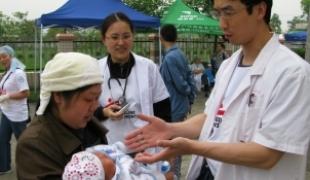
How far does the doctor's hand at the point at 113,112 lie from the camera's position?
11.8 feet

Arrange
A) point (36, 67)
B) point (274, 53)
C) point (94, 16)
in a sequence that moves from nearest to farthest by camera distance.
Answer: point (274, 53) → point (94, 16) → point (36, 67)

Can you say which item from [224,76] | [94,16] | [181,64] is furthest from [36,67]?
[224,76]

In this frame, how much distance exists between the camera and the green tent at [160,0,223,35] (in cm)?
1411

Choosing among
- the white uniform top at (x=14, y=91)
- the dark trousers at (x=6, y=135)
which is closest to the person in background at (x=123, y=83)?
the white uniform top at (x=14, y=91)

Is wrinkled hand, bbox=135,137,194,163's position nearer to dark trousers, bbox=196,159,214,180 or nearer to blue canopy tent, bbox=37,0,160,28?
dark trousers, bbox=196,159,214,180

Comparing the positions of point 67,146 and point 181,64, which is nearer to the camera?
point 67,146

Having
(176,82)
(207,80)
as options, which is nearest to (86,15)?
(207,80)

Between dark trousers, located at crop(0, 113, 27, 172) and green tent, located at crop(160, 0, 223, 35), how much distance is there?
7.39 meters

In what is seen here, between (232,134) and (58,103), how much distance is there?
2.74 feet

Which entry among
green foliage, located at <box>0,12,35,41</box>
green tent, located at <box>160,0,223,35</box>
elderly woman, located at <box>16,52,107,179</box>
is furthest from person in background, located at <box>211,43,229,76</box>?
elderly woman, located at <box>16,52,107,179</box>

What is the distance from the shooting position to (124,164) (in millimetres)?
2152

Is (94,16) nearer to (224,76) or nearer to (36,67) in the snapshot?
(36,67)

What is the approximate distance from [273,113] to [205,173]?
0.68 metres

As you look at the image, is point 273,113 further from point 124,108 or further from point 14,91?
point 14,91
